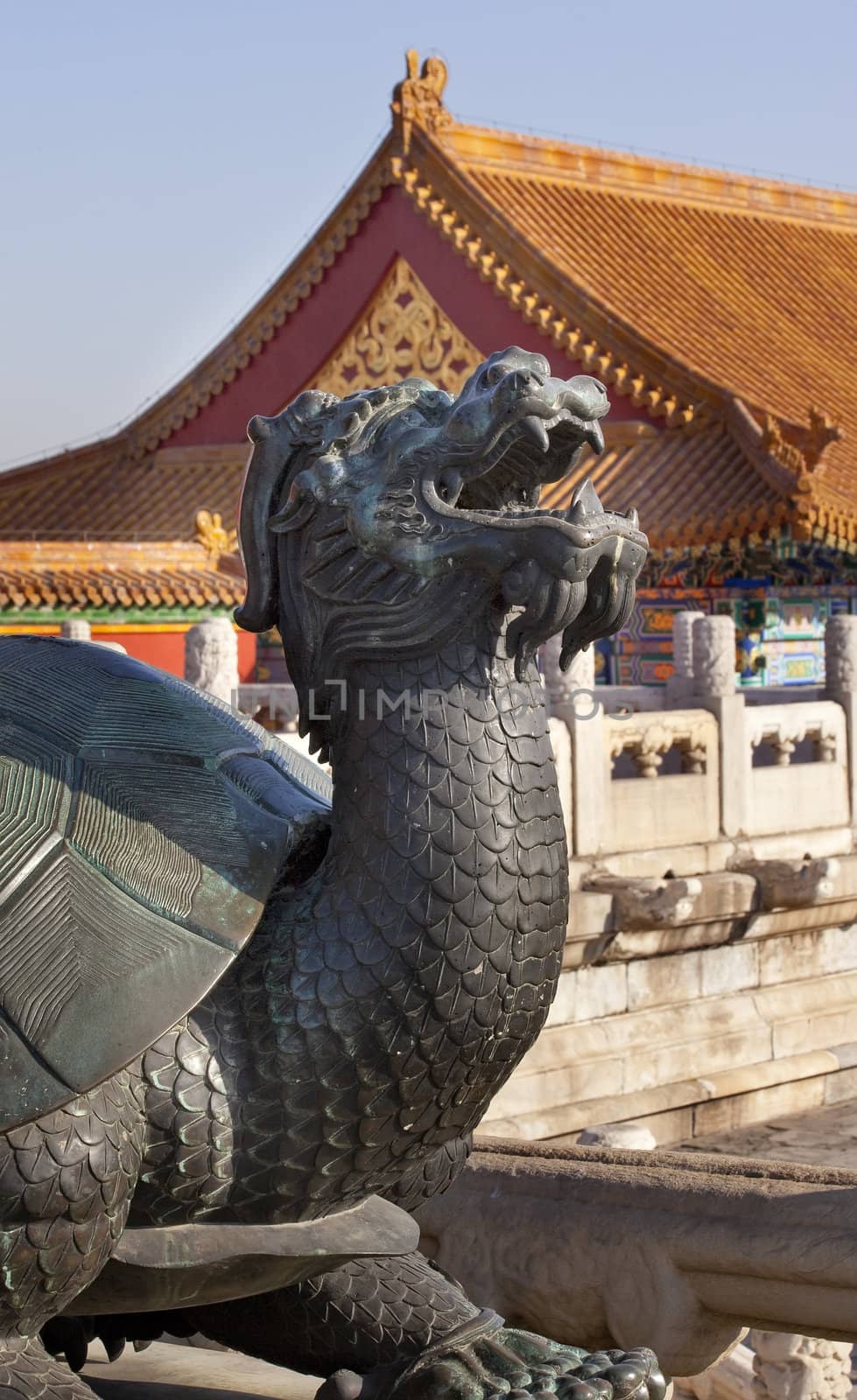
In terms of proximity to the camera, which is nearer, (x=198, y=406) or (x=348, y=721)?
(x=348, y=721)

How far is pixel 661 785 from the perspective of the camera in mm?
7805

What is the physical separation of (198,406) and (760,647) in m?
5.26

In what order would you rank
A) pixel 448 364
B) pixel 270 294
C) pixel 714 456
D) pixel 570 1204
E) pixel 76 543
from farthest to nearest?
pixel 270 294 → pixel 448 364 → pixel 714 456 → pixel 76 543 → pixel 570 1204

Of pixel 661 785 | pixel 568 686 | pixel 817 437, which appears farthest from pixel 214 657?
pixel 817 437

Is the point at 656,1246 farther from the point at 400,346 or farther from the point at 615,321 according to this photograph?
the point at 400,346

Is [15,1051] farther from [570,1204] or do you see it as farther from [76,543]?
[76,543]

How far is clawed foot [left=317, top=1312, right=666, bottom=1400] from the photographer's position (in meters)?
2.60

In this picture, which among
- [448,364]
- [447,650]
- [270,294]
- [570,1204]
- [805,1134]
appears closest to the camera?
[447,650]

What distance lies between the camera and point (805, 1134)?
783cm

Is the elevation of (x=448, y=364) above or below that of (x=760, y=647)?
above

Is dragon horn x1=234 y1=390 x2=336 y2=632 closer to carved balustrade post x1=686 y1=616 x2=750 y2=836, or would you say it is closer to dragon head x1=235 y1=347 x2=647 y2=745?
dragon head x1=235 y1=347 x2=647 y2=745

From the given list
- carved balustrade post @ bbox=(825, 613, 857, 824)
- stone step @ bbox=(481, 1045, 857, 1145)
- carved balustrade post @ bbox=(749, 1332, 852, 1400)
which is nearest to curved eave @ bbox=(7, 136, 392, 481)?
carved balustrade post @ bbox=(825, 613, 857, 824)

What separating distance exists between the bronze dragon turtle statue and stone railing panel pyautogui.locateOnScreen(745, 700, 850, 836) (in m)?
5.76

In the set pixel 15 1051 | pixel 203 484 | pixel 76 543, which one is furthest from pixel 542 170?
pixel 15 1051
